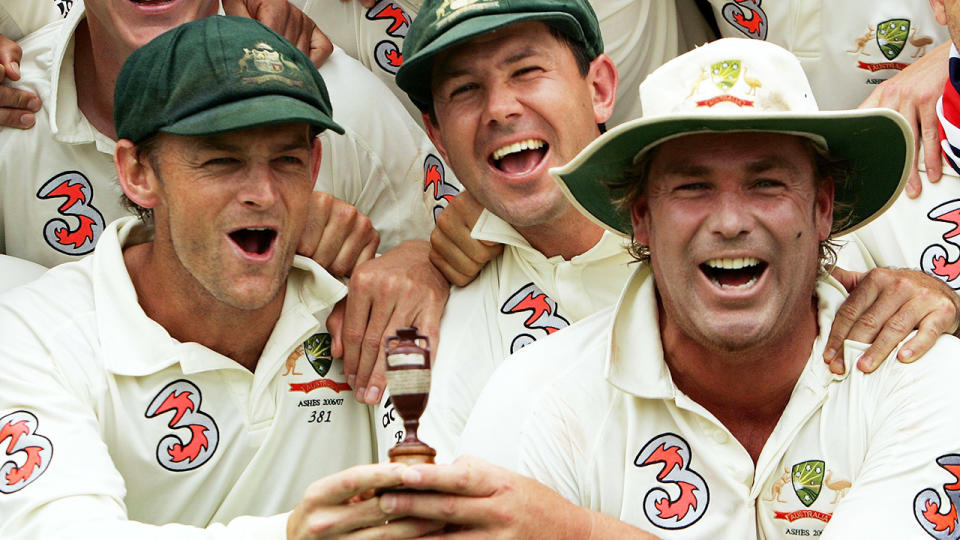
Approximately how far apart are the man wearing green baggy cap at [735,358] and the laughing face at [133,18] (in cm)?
179

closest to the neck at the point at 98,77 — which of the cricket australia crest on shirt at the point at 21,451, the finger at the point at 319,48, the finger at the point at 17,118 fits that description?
the finger at the point at 17,118

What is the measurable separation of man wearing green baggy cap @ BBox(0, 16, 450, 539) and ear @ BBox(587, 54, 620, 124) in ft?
2.94

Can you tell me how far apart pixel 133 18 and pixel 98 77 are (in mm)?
244

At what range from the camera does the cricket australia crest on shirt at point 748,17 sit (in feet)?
16.7

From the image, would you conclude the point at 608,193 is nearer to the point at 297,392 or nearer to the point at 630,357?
the point at 630,357

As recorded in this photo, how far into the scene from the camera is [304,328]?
4.31 meters

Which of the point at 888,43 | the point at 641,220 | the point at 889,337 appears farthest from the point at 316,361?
the point at 888,43

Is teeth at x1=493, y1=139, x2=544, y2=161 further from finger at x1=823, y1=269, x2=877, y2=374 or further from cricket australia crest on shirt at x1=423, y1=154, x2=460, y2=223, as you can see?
finger at x1=823, y1=269, x2=877, y2=374

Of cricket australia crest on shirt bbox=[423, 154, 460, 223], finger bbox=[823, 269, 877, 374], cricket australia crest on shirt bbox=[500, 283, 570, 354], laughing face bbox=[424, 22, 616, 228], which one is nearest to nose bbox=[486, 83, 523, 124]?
laughing face bbox=[424, 22, 616, 228]

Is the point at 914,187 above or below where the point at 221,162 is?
below

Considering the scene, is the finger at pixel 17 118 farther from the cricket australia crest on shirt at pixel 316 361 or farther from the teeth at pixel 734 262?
the teeth at pixel 734 262

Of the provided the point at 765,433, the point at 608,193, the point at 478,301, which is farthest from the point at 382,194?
the point at 765,433

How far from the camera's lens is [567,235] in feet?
14.5

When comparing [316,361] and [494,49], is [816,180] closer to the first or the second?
[494,49]
